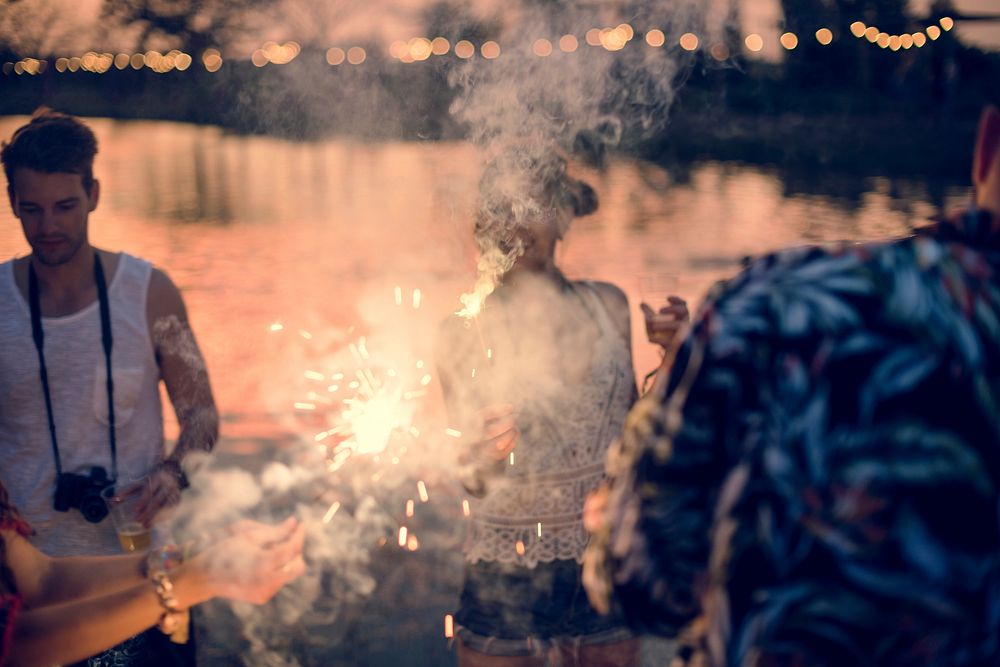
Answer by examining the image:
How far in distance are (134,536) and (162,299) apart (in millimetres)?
760

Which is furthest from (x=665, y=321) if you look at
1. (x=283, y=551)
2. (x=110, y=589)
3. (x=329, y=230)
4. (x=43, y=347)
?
(x=329, y=230)

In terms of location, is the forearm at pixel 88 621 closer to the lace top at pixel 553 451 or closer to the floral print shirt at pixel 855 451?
the lace top at pixel 553 451

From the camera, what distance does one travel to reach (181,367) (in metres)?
3.23

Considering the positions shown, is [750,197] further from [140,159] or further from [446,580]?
[446,580]

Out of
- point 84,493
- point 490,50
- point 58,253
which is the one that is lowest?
point 84,493

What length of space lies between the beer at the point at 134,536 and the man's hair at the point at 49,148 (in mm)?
1131

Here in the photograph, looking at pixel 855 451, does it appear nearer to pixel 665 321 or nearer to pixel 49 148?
pixel 665 321

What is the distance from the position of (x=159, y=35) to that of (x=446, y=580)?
409 centimetres

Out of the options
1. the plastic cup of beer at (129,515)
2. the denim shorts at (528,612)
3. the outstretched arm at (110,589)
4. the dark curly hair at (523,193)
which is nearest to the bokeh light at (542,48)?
the dark curly hair at (523,193)

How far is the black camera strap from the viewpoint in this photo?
3080 mm

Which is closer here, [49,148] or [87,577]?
[87,577]

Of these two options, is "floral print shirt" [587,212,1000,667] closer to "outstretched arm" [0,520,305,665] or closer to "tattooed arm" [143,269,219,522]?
"outstretched arm" [0,520,305,665]

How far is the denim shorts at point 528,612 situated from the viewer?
3.07m

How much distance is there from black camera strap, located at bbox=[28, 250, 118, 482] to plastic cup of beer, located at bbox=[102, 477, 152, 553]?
116mm
